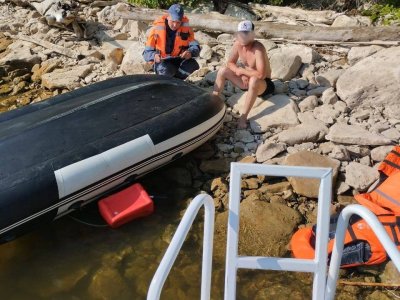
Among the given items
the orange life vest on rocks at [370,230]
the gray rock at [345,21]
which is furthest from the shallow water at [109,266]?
the gray rock at [345,21]

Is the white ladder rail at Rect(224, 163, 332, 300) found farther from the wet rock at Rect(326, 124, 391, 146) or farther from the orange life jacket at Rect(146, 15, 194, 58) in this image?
the orange life jacket at Rect(146, 15, 194, 58)

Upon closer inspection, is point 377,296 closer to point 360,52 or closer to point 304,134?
point 304,134

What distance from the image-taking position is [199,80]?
594 centimetres

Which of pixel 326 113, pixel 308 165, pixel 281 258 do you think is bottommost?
pixel 308 165

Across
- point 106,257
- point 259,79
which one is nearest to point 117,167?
point 106,257

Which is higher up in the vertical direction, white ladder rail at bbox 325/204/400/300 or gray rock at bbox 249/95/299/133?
white ladder rail at bbox 325/204/400/300

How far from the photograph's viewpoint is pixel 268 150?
4707 mm

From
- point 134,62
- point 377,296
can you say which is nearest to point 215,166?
point 377,296

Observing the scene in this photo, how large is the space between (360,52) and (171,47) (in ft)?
8.00

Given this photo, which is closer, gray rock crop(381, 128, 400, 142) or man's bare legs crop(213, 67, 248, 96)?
gray rock crop(381, 128, 400, 142)

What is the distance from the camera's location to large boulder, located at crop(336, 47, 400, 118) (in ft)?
16.3

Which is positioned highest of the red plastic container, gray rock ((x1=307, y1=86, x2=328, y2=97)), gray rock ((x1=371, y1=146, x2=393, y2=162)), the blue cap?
the blue cap

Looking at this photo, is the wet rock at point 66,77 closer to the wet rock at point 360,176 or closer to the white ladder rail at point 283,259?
the wet rock at point 360,176

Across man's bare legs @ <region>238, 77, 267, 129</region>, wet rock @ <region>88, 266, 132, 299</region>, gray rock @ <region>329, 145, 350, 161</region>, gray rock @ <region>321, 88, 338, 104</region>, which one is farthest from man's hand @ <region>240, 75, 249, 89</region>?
wet rock @ <region>88, 266, 132, 299</region>
